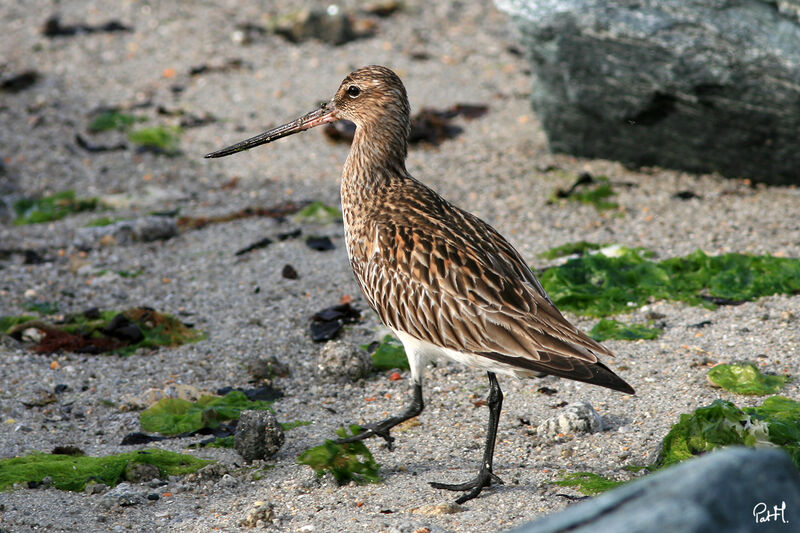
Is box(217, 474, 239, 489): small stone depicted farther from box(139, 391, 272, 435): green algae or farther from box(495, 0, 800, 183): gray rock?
box(495, 0, 800, 183): gray rock

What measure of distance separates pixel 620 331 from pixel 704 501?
402 centimetres

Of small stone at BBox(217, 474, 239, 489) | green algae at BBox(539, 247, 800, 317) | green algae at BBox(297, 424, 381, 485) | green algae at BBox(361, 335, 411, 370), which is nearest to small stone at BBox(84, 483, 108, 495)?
small stone at BBox(217, 474, 239, 489)

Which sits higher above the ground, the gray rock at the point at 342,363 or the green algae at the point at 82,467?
the gray rock at the point at 342,363

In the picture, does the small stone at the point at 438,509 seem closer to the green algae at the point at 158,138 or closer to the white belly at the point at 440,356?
the white belly at the point at 440,356

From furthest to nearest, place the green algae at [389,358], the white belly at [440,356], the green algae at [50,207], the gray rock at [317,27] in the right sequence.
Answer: the gray rock at [317,27] → the green algae at [50,207] → the green algae at [389,358] → the white belly at [440,356]

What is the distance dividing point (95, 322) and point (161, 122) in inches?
165

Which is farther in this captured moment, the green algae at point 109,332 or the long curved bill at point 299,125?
the green algae at point 109,332

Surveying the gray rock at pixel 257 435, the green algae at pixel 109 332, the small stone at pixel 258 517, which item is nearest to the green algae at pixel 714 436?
the small stone at pixel 258 517

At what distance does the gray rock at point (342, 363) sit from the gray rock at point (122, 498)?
5.22 ft

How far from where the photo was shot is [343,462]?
4801mm

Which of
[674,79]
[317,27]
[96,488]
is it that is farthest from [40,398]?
[317,27]

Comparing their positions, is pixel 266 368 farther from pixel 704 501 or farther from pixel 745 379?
pixel 704 501

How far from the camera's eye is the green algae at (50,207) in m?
8.71
